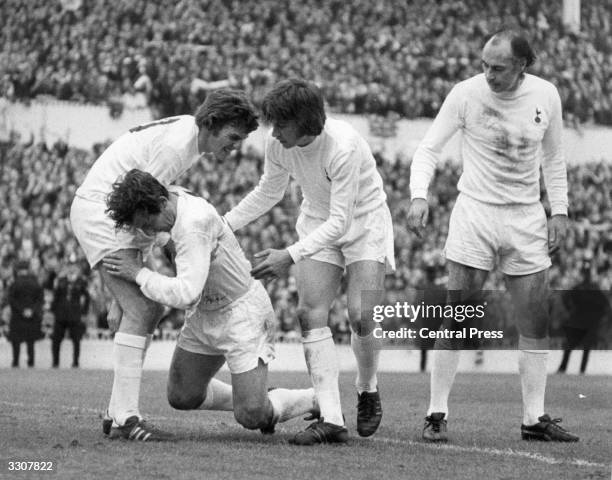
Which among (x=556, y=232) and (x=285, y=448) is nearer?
(x=285, y=448)

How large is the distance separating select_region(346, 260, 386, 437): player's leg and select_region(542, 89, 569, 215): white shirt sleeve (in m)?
1.26

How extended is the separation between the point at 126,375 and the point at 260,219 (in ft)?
55.4

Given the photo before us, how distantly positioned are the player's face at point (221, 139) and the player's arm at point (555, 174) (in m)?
2.00

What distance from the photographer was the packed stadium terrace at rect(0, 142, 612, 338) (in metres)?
22.6

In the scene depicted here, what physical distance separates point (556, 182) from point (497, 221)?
0.54 m

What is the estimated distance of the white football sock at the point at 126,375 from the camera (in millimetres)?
7168

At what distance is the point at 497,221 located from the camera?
7.93 meters

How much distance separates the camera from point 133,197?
262 inches

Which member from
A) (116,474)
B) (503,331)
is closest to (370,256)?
(116,474)

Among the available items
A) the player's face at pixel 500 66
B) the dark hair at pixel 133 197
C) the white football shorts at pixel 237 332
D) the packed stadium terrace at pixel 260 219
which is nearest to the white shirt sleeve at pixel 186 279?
the dark hair at pixel 133 197

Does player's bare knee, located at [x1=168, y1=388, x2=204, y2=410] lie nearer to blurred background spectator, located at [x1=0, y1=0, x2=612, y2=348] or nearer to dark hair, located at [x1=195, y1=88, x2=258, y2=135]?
dark hair, located at [x1=195, y1=88, x2=258, y2=135]

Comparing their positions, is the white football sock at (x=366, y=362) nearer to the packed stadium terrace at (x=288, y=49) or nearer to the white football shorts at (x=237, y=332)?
the white football shorts at (x=237, y=332)

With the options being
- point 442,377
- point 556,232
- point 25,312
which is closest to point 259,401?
point 442,377

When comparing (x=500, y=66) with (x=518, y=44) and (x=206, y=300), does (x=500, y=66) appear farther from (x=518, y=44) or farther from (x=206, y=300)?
(x=206, y=300)
